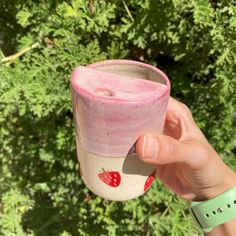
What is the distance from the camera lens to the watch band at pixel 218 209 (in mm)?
1524

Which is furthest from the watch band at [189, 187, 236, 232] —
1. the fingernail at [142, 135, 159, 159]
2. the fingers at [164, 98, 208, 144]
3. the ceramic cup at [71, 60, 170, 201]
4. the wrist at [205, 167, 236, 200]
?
the fingernail at [142, 135, 159, 159]

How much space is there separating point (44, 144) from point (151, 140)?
3.88ft

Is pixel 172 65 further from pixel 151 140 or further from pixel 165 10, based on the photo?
pixel 151 140

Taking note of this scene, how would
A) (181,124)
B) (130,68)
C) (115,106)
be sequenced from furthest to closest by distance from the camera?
1. (181,124)
2. (130,68)
3. (115,106)

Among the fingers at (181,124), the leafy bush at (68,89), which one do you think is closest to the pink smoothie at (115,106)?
the fingers at (181,124)

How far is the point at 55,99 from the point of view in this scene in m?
1.83

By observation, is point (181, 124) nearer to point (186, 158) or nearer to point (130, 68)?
point (186, 158)

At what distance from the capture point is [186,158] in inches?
53.0

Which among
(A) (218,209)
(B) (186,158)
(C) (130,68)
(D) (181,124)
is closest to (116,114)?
(C) (130,68)

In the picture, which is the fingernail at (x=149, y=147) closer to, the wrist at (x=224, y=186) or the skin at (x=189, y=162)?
the skin at (x=189, y=162)

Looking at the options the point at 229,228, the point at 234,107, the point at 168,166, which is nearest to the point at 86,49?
the point at 168,166

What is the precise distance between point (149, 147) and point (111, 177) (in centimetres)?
17

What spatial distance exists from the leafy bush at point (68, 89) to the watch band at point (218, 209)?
1.52 feet

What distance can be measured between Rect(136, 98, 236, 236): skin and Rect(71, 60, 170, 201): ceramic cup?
0.06 meters
